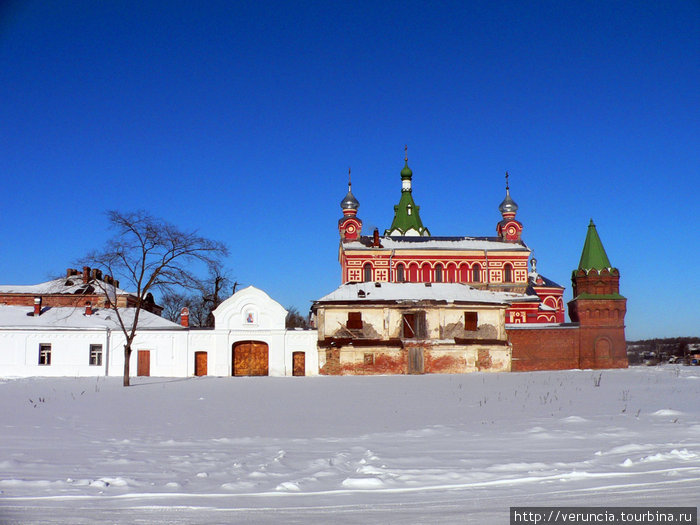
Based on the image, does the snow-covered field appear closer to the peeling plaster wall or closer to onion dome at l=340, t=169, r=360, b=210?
the peeling plaster wall

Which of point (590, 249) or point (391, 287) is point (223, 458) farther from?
point (590, 249)

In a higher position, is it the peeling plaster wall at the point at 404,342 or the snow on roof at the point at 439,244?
the snow on roof at the point at 439,244

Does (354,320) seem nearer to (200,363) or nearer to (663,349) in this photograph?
(200,363)

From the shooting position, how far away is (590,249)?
38.0 meters

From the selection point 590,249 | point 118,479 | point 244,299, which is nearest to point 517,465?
point 118,479

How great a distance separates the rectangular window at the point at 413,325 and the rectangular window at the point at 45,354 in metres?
18.7

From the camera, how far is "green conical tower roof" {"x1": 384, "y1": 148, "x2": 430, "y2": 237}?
6138cm

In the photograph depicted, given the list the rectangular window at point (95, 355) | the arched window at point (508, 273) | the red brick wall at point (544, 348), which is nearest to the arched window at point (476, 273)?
the arched window at point (508, 273)

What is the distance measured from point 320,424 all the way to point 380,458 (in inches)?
157

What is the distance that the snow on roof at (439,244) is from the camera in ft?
160

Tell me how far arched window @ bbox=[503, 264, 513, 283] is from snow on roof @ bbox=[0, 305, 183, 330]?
85.6 ft

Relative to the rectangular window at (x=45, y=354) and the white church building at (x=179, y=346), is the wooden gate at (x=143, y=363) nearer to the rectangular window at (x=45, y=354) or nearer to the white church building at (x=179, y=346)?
the white church building at (x=179, y=346)

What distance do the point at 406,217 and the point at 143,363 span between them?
35.2 meters

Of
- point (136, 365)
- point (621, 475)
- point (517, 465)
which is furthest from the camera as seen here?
point (136, 365)
